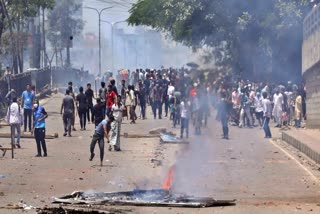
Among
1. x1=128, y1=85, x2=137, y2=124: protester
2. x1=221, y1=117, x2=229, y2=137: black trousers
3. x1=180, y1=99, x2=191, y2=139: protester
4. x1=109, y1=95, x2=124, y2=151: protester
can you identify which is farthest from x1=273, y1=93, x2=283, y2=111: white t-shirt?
x1=109, y1=95, x2=124, y2=151: protester

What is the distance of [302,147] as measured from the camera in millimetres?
25125

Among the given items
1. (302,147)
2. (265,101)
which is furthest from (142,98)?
(302,147)

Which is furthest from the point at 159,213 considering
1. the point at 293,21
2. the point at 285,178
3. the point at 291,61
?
the point at 291,61

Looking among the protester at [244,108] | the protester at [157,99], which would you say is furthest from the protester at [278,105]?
the protester at [157,99]

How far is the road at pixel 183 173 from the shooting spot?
15289mm

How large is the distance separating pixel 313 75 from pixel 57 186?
14278 millimetres

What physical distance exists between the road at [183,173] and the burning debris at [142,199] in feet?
0.71

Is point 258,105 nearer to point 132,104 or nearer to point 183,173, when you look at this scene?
point 132,104

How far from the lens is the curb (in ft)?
73.4

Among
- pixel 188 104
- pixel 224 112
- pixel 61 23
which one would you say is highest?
pixel 61 23

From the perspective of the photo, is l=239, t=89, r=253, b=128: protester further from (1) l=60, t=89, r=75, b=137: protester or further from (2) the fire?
(2) the fire

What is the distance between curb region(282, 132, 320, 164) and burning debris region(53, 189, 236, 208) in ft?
25.7

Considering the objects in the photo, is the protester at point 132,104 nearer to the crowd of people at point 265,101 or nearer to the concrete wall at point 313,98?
the crowd of people at point 265,101

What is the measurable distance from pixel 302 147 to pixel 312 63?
265 centimetres
